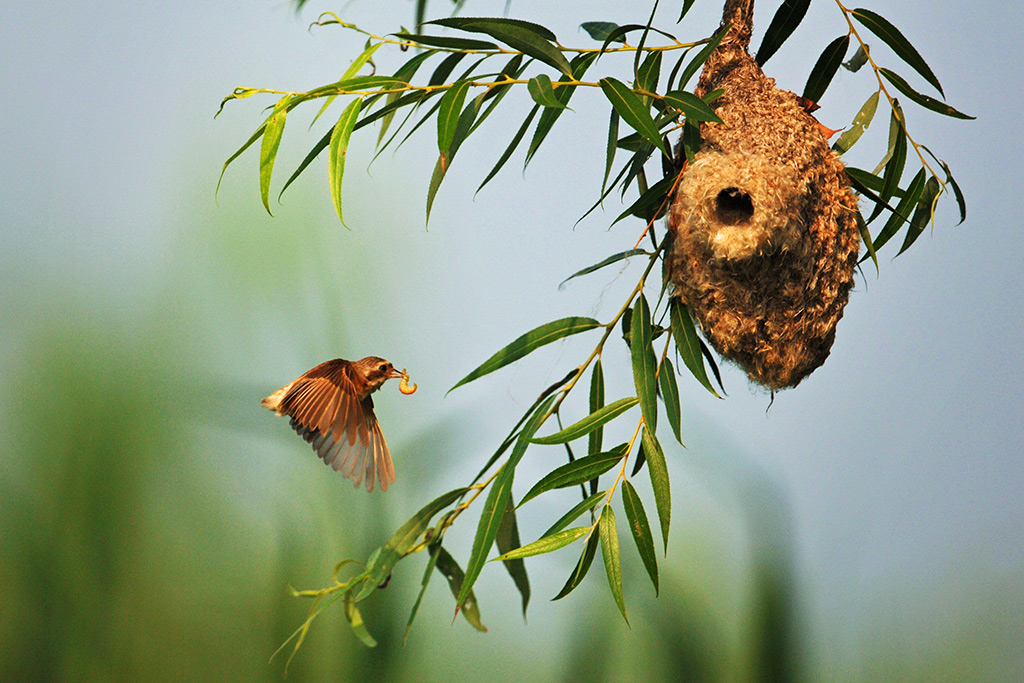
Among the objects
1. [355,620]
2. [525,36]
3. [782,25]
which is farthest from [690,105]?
[355,620]

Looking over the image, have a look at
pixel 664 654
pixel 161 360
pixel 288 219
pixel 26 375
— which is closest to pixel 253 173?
pixel 288 219

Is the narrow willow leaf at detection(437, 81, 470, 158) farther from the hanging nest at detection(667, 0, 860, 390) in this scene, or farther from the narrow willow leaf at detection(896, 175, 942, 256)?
the narrow willow leaf at detection(896, 175, 942, 256)

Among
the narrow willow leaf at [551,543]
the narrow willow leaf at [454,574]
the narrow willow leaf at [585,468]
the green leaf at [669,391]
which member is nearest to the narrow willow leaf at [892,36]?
the green leaf at [669,391]

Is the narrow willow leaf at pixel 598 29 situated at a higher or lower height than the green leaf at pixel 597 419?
higher

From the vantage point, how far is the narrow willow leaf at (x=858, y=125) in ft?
3.66

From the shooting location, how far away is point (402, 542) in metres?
1.09

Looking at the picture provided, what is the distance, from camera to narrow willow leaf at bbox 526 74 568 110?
0.77 m

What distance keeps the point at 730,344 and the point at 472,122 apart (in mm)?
413

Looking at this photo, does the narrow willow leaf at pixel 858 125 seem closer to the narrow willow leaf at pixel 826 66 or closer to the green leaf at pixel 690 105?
the narrow willow leaf at pixel 826 66

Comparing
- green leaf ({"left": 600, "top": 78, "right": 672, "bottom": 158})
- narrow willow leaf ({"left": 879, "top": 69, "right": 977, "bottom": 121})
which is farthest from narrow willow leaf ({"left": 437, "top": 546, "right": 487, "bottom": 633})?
narrow willow leaf ({"left": 879, "top": 69, "right": 977, "bottom": 121})

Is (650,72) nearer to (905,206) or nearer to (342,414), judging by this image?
(905,206)

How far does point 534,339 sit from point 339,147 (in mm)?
351

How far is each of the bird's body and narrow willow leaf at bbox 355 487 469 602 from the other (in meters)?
0.15

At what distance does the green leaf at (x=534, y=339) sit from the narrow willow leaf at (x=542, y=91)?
1.02 ft
